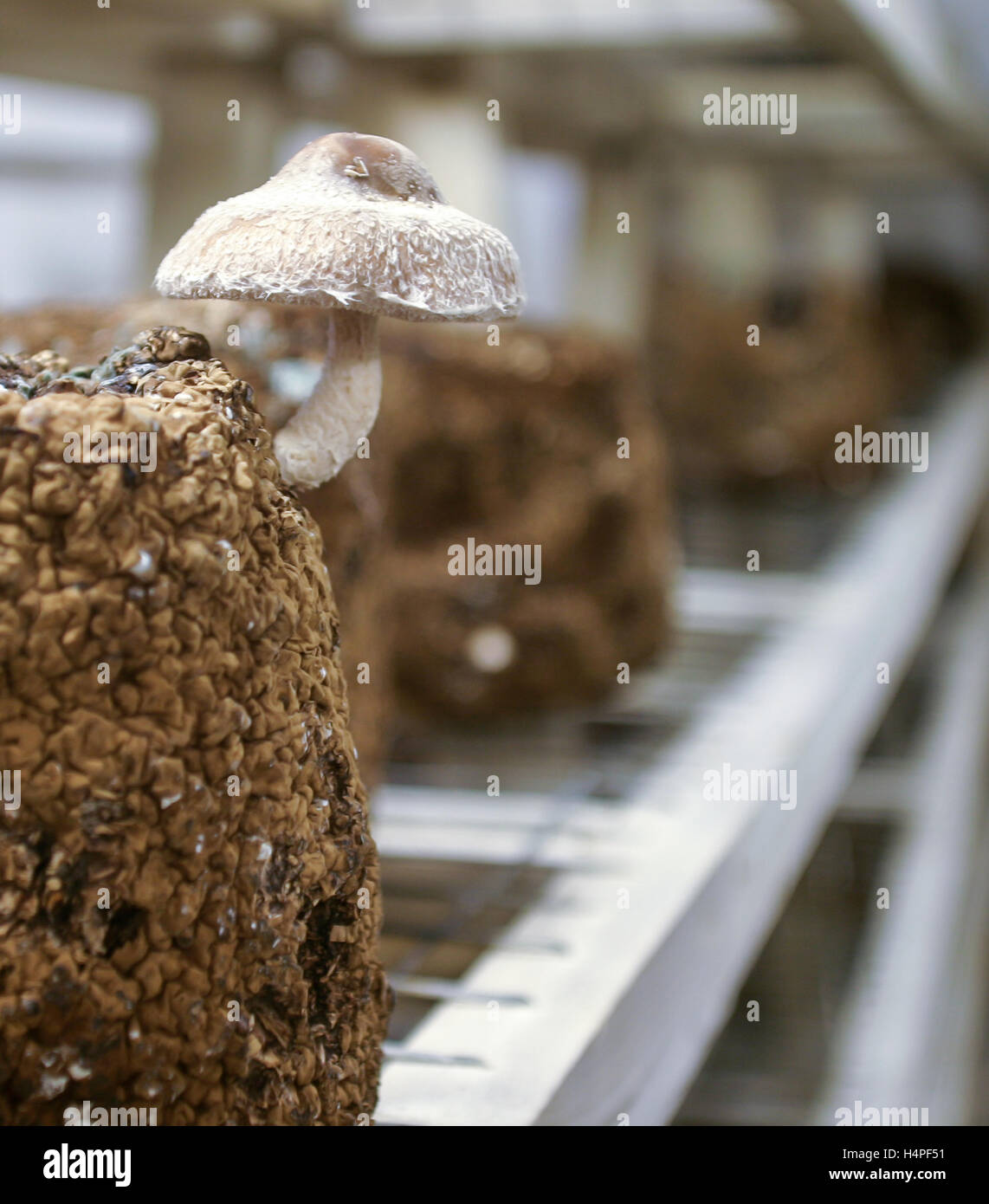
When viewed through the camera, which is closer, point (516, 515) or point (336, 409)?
point (336, 409)

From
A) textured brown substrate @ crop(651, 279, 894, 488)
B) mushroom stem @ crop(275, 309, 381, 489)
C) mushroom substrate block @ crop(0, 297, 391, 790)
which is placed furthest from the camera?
textured brown substrate @ crop(651, 279, 894, 488)

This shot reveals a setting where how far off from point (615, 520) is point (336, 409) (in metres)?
1.21

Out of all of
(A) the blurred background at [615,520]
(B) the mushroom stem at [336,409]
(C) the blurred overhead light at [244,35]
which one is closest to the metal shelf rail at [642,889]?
(A) the blurred background at [615,520]

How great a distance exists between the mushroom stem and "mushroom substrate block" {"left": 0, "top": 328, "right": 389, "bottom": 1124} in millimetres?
45

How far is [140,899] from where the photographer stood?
1.47 feet

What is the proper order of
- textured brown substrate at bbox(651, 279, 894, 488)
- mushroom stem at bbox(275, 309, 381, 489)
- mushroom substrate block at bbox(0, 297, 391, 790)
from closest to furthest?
mushroom stem at bbox(275, 309, 381, 489) → mushroom substrate block at bbox(0, 297, 391, 790) → textured brown substrate at bbox(651, 279, 894, 488)

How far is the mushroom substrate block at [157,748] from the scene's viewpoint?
0.43 meters

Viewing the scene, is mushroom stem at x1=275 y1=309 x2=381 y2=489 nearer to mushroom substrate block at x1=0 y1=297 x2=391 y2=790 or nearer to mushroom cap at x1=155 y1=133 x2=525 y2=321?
mushroom cap at x1=155 y1=133 x2=525 y2=321

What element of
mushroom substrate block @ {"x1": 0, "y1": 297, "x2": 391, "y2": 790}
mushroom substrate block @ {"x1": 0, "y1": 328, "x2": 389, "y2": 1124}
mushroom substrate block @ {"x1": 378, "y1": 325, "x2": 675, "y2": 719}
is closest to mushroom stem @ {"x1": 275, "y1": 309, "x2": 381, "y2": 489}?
mushroom substrate block @ {"x1": 0, "y1": 328, "x2": 389, "y2": 1124}

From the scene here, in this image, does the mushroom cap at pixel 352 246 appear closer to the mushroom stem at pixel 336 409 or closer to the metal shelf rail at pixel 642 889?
the mushroom stem at pixel 336 409

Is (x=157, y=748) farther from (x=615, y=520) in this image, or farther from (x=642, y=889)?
(x=615, y=520)

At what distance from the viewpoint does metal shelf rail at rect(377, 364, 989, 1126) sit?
782mm

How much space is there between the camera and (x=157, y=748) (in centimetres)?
44

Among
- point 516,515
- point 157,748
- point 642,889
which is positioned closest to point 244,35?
point 516,515
